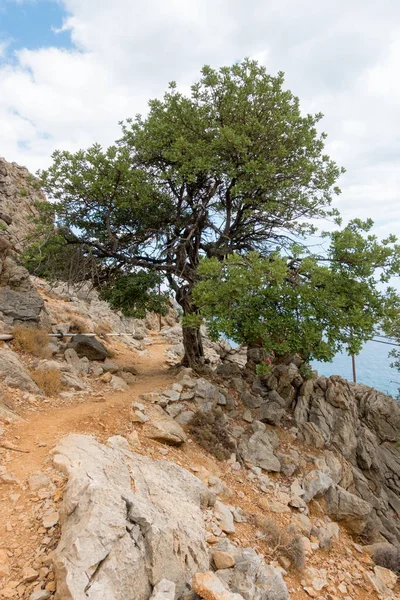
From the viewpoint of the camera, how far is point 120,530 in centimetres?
413

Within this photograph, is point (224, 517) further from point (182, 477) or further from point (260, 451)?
point (260, 451)

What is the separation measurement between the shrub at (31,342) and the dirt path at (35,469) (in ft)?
12.4

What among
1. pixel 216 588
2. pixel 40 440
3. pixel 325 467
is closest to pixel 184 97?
pixel 40 440

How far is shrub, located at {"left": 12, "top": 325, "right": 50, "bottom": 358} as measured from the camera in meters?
12.9

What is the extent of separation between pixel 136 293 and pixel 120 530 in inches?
420

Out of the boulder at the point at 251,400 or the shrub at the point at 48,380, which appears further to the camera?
the boulder at the point at 251,400

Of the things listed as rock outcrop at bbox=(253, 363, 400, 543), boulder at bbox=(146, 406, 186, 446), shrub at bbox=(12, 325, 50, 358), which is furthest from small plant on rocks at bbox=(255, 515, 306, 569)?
shrub at bbox=(12, 325, 50, 358)

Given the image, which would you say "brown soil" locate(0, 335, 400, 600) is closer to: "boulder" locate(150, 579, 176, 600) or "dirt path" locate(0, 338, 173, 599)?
"dirt path" locate(0, 338, 173, 599)

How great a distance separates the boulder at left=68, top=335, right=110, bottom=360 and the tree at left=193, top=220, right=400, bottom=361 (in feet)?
23.1

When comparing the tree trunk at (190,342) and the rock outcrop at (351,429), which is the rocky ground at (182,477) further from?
the tree trunk at (190,342)

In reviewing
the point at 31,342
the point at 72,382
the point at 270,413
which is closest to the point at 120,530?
the point at 72,382

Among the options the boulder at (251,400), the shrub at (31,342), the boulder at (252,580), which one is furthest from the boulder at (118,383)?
the boulder at (252,580)

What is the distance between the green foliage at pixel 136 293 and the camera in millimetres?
13688

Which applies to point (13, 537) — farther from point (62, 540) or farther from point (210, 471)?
point (210, 471)
